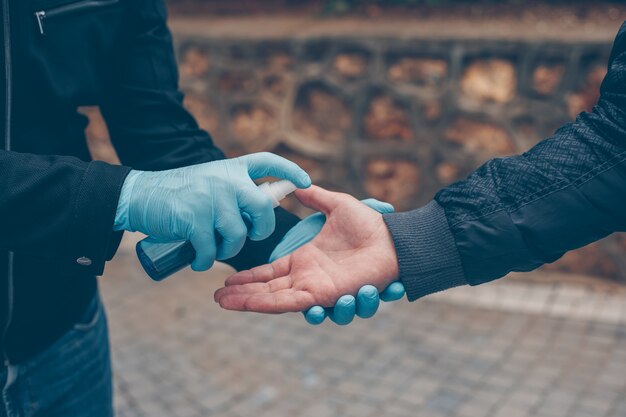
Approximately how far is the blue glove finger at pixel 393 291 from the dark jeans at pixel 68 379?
0.75 m

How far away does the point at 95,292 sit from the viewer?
76.4 inches

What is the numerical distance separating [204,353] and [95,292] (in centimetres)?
206

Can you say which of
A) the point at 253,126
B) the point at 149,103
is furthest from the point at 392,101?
the point at 149,103

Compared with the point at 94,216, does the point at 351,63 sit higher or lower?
lower

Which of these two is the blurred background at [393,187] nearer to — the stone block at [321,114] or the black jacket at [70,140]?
the stone block at [321,114]

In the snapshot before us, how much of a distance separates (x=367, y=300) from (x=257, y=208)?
1.33ft

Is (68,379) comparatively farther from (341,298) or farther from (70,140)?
(341,298)

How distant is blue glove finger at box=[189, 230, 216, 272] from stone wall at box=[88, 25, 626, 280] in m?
3.02

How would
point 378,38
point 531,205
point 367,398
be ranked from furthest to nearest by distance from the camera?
point 378,38
point 367,398
point 531,205

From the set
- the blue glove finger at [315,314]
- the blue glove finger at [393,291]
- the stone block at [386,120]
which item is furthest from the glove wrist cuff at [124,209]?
the stone block at [386,120]

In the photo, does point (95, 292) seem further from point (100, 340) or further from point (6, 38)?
point (6, 38)

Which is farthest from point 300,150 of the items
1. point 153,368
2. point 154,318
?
point 153,368

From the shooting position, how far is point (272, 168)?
1.73 m

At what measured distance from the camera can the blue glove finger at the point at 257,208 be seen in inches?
63.6
